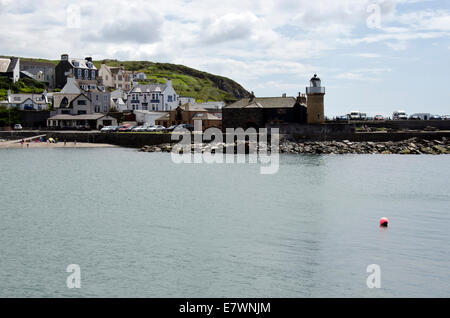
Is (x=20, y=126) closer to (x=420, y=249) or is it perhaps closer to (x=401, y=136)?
(x=401, y=136)

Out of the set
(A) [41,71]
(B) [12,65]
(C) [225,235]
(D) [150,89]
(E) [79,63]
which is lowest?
(C) [225,235]

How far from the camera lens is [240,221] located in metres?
27.2

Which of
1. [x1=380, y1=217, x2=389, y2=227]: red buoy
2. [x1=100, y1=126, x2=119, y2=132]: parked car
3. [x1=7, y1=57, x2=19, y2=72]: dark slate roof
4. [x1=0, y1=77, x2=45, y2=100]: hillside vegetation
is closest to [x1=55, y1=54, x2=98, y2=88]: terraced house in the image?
[x1=0, y1=77, x2=45, y2=100]: hillside vegetation

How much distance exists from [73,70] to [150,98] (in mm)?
30669

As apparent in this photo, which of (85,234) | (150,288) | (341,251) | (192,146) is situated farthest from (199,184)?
(192,146)

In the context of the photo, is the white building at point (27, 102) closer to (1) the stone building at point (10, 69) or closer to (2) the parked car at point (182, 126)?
(1) the stone building at point (10, 69)

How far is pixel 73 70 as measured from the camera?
140m

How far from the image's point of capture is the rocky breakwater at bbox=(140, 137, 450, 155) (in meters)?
71.7

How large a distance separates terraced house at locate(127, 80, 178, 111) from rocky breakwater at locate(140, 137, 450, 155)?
50.7 metres

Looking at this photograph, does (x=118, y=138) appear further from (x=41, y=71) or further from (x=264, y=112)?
(x=41, y=71)

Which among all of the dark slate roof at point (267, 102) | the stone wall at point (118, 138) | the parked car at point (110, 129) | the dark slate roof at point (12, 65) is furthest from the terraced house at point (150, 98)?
the dark slate roof at point (267, 102)

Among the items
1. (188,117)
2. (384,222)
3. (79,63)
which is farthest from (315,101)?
(79,63)

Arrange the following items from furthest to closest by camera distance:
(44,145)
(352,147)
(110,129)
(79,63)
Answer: (79,63)
(110,129)
(44,145)
(352,147)

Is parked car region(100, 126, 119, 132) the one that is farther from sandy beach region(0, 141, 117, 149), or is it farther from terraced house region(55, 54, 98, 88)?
terraced house region(55, 54, 98, 88)
